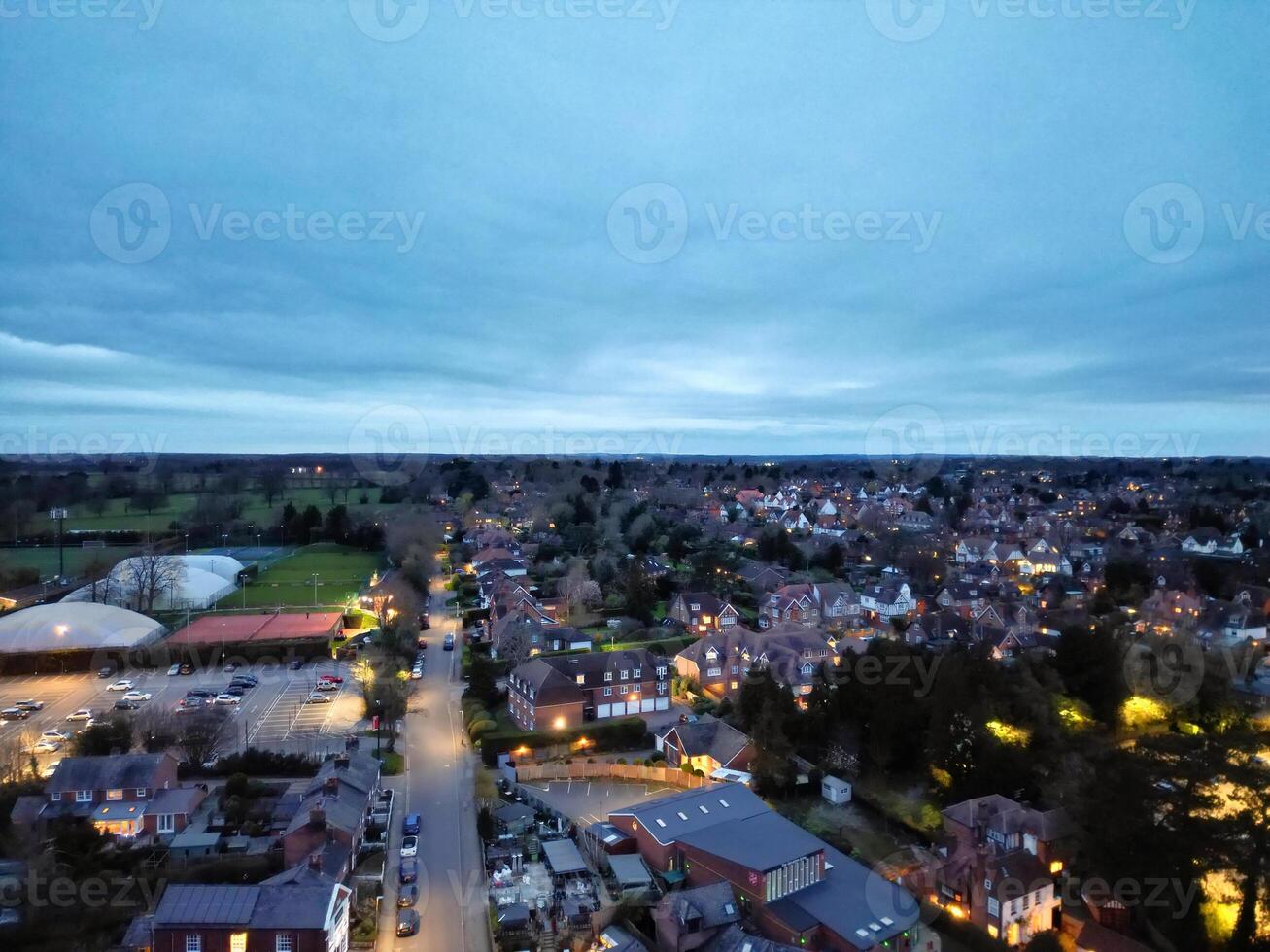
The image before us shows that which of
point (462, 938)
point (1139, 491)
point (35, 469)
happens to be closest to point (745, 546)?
point (462, 938)

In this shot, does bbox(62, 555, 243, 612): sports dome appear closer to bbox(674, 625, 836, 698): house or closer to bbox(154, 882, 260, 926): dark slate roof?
Result: bbox(674, 625, 836, 698): house

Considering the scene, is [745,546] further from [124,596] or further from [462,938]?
[462,938]

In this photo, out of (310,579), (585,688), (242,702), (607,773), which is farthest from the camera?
(310,579)

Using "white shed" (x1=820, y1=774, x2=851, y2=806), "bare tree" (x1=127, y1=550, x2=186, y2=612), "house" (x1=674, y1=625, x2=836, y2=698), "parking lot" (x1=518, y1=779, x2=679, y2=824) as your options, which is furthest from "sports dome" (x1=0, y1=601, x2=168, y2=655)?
"white shed" (x1=820, y1=774, x2=851, y2=806)

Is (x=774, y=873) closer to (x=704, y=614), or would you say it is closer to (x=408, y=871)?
(x=408, y=871)

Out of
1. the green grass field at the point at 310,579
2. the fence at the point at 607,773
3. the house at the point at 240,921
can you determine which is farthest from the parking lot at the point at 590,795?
the green grass field at the point at 310,579

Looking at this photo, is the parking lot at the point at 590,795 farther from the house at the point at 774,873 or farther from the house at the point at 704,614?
the house at the point at 704,614

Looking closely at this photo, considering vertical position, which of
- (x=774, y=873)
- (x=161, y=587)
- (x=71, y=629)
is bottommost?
(x=774, y=873)

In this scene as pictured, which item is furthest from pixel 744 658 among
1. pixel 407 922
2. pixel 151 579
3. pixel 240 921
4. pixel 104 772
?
pixel 151 579
